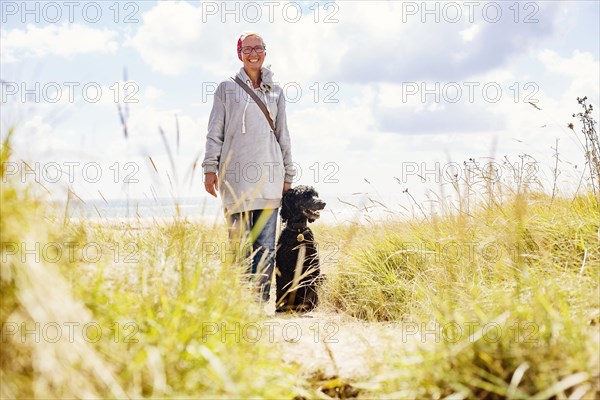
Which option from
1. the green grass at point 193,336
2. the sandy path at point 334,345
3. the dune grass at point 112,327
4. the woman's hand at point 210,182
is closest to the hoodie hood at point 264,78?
the woman's hand at point 210,182

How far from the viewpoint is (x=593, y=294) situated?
274 cm

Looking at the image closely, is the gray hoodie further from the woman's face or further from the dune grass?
the dune grass

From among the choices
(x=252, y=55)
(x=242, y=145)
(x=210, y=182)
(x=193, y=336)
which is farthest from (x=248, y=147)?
(x=193, y=336)

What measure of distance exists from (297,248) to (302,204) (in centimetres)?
40

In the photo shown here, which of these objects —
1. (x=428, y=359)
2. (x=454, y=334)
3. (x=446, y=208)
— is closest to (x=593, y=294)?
(x=454, y=334)

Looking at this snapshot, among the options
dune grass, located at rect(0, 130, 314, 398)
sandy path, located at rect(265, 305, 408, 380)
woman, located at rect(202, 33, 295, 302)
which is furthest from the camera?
woman, located at rect(202, 33, 295, 302)

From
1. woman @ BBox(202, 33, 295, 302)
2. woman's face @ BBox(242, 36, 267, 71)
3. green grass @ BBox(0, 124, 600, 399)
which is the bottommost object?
green grass @ BBox(0, 124, 600, 399)

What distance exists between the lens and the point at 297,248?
194 inches

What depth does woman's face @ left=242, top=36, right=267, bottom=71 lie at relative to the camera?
16.4ft

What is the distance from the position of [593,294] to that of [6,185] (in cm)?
284

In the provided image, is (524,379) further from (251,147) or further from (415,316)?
(251,147)

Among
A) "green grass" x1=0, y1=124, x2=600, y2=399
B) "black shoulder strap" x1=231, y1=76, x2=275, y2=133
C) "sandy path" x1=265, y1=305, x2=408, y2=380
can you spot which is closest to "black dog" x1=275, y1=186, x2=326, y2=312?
"sandy path" x1=265, y1=305, x2=408, y2=380

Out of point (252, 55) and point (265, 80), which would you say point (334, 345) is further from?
point (252, 55)

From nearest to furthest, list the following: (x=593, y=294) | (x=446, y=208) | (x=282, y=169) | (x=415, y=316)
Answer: (x=593, y=294)
(x=415, y=316)
(x=446, y=208)
(x=282, y=169)
